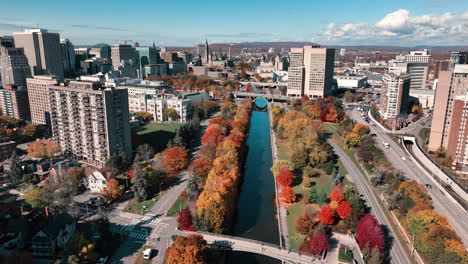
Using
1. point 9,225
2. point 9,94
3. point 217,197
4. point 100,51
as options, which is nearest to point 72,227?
point 9,225

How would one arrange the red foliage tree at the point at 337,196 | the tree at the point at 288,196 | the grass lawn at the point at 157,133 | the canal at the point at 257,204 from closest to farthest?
the canal at the point at 257,204, the red foliage tree at the point at 337,196, the tree at the point at 288,196, the grass lawn at the point at 157,133

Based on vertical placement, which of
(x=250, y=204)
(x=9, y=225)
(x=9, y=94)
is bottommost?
(x=250, y=204)

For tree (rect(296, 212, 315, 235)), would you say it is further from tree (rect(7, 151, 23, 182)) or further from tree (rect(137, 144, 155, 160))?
tree (rect(7, 151, 23, 182))

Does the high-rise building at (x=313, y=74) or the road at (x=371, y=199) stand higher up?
the high-rise building at (x=313, y=74)

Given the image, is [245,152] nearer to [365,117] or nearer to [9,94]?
[365,117]

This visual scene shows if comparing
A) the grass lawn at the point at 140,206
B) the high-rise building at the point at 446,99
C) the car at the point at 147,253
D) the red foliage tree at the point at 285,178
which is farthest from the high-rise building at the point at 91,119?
the high-rise building at the point at 446,99

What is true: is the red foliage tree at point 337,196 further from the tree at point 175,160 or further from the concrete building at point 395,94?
the concrete building at point 395,94
